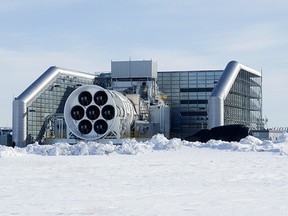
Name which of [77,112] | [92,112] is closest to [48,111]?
[77,112]

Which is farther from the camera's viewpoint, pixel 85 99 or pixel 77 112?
pixel 77 112

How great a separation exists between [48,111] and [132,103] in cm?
867

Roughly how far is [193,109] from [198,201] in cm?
4994

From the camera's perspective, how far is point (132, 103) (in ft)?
177

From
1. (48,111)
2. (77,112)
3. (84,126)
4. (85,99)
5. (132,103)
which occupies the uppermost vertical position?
(85,99)

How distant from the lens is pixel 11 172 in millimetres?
18953

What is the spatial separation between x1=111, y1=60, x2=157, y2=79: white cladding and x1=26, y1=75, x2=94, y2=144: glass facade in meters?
4.85

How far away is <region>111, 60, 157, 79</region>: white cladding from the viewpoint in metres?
57.8

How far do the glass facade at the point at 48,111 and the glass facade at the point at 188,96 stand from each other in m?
11.4

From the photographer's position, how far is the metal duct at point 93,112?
163 ft

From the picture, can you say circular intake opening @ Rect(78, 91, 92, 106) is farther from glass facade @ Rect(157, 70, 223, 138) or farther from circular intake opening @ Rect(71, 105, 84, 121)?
glass facade @ Rect(157, 70, 223, 138)

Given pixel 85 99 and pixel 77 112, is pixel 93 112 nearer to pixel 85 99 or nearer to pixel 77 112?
pixel 85 99

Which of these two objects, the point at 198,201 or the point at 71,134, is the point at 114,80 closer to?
the point at 71,134

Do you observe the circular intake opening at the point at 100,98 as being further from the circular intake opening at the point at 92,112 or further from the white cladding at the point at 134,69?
the white cladding at the point at 134,69
